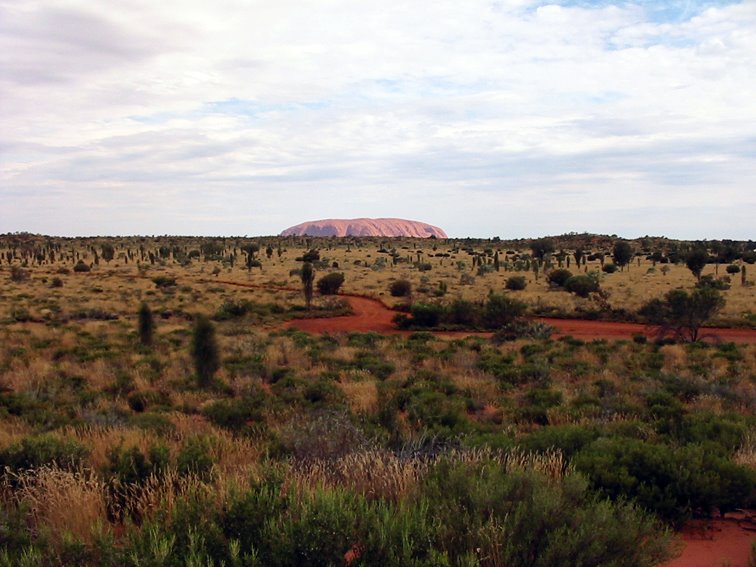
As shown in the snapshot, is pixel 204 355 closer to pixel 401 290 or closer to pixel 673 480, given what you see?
pixel 673 480

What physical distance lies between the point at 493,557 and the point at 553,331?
71.2ft

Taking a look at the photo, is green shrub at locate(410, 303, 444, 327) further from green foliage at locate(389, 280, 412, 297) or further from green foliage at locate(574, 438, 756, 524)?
green foliage at locate(574, 438, 756, 524)

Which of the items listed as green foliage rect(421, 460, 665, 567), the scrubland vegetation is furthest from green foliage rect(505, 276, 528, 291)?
green foliage rect(421, 460, 665, 567)

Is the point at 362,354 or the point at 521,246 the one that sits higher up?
the point at 521,246

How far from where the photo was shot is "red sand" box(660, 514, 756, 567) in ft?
15.2

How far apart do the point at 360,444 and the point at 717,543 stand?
365 centimetres

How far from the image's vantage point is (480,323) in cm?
2720

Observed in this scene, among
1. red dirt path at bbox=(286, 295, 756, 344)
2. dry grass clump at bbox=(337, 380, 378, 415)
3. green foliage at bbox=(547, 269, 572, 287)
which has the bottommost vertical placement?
red dirt path at bbox=(286, 295, 756, 344)

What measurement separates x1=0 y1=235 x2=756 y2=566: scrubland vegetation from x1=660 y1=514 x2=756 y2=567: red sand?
0.62ft

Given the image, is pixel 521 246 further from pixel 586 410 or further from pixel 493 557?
pixel 493 557

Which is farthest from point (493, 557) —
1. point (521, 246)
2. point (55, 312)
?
point (521, 246)

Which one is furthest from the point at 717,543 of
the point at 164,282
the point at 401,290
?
the point at 164,282

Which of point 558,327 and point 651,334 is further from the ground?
point 651,334

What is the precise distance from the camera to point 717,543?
16.5 ft
